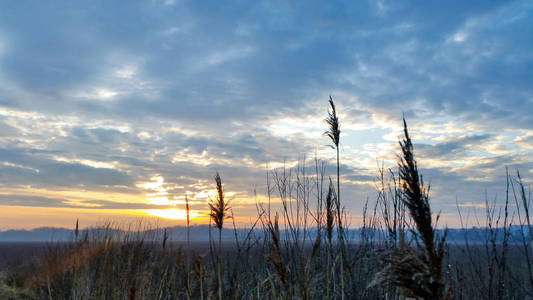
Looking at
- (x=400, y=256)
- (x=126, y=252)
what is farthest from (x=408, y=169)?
(x=126, y=252)

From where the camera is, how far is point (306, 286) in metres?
2.18

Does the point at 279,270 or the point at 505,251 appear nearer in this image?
the point at 279,270

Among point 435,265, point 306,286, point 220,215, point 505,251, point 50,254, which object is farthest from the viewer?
point 50,254

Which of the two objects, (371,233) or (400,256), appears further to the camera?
(371,233)

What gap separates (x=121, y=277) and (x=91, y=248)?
154 inches

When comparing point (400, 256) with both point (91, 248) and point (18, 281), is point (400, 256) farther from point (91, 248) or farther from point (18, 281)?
point (18, 281)

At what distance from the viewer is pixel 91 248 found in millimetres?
10453

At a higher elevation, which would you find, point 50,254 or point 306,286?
point 306,286

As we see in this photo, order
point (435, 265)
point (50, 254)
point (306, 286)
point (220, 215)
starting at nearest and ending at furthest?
1. point (435, 265)
2. point (306, 286)
3. point (220, 215)
4. point (50, 254)

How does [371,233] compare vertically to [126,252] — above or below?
above

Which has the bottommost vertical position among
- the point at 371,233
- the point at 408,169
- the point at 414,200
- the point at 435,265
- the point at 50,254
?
the point at 50,254

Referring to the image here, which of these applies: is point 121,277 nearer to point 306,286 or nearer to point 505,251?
point 306,286

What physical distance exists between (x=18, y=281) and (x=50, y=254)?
473 cm

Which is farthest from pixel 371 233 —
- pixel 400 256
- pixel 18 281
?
pixel 18 281
